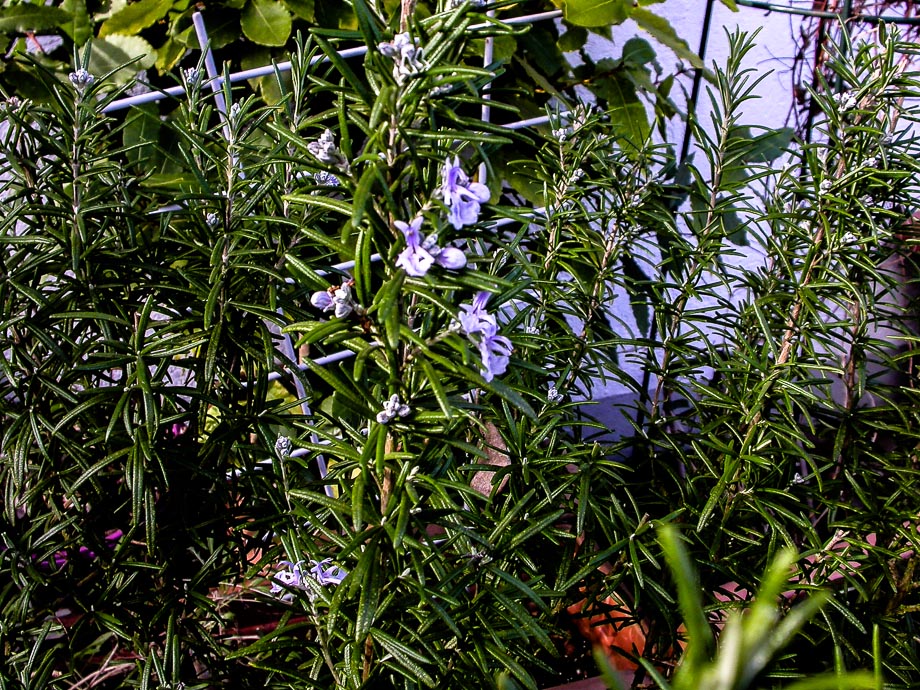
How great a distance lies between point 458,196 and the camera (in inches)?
21.9

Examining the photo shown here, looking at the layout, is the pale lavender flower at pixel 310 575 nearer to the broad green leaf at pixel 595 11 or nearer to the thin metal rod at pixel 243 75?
the thin metal rod at pixel 243 75

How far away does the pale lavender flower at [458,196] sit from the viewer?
21.9 inches

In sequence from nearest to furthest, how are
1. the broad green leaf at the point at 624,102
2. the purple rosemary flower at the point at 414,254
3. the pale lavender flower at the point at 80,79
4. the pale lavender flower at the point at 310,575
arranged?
the purple rosemary flower at the point at 414,254 < the pale lavender flower at the point at 310,575 < the pale lavender flower at the point at 80,79 < the broad green leaf at the point at 624,102

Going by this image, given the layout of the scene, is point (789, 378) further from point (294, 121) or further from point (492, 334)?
point (294, 121)

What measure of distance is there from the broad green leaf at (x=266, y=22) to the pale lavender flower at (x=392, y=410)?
1198mm

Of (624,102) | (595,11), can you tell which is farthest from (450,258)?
(624,102)

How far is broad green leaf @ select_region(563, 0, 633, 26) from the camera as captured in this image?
1534 millimetres

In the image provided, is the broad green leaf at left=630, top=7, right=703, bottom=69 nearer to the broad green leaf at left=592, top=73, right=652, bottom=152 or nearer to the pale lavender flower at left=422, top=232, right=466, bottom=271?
the broad green leaf at left=592, top=73, right=652, bottom=152

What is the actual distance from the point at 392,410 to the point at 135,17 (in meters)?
1.38

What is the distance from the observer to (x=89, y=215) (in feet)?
2.85

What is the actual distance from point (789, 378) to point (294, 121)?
753 mm

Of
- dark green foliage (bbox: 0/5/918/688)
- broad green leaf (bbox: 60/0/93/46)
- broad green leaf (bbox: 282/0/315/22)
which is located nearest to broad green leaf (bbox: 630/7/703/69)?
dark green foliage (bbox: 0/5/918/688)

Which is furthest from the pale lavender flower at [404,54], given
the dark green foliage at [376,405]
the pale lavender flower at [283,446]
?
the pale lavender flower at [283,446]

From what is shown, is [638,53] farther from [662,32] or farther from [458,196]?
[458,196]
